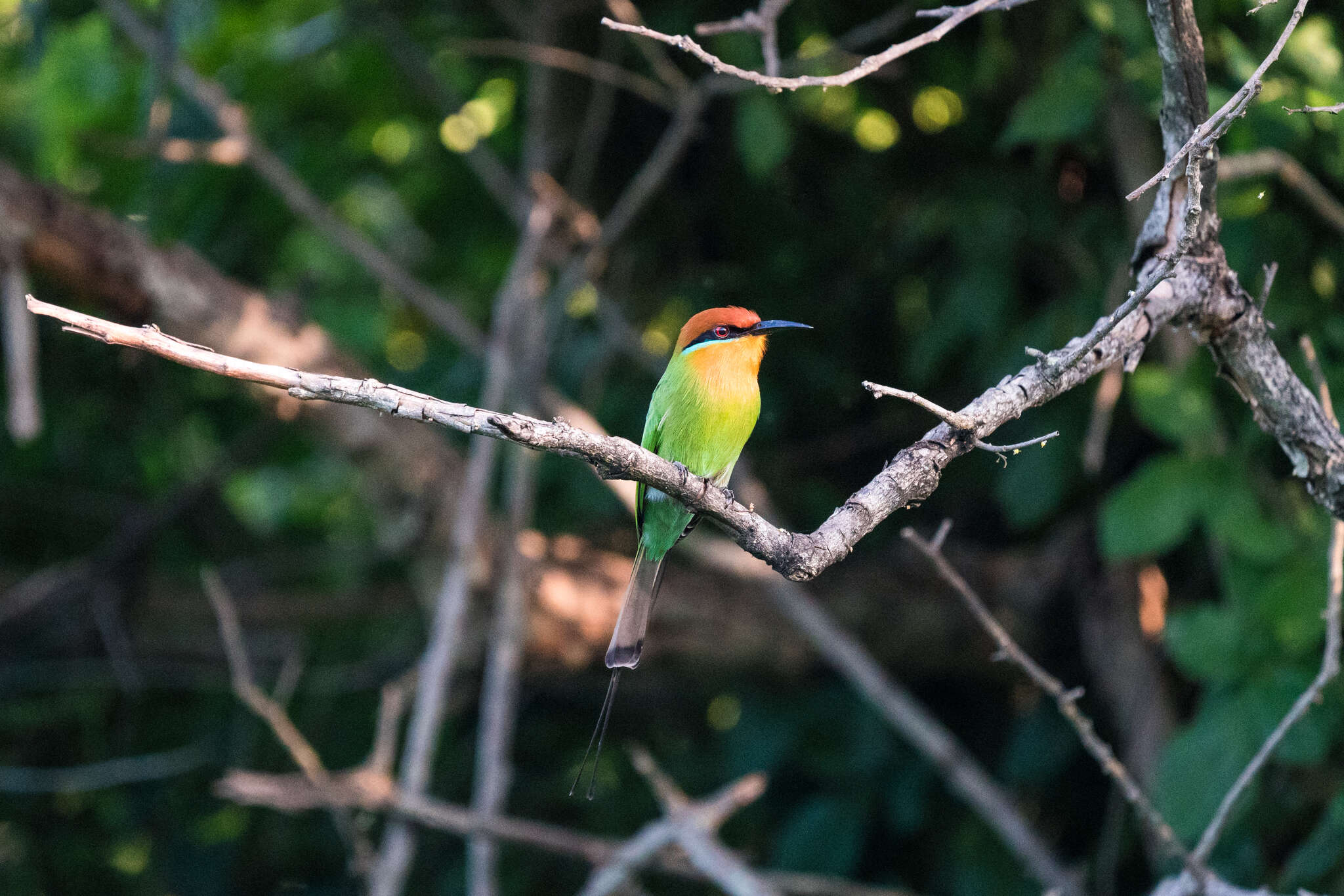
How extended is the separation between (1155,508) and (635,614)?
1385 millimetres

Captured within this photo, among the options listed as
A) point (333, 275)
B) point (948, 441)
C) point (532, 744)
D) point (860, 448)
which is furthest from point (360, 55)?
point (948, 441)

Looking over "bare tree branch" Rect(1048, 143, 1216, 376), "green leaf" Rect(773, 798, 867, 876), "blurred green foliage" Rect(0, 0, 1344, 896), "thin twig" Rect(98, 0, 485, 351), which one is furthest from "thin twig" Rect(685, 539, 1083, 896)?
"bare tree branch" Rect(1048, 143, 1216, 376)

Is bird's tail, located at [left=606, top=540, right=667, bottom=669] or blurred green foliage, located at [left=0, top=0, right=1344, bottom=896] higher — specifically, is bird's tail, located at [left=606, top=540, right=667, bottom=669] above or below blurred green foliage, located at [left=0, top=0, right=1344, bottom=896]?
below

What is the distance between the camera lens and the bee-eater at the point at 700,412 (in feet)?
8.48

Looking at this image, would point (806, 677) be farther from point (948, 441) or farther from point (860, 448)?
point (948, 441)

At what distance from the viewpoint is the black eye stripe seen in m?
2.69

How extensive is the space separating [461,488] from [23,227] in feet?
5.65

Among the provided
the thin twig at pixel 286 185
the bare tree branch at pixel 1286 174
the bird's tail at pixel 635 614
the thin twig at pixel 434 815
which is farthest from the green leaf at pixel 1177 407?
the thin twig at pixel 286 185

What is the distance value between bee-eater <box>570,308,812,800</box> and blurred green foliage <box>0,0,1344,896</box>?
2.54ft

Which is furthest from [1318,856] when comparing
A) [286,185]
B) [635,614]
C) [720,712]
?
[286,185]

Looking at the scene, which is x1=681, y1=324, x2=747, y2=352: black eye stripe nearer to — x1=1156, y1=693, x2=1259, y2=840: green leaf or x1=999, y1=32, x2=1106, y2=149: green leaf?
x1=999, y1=32, x2=1106, y2=149: green leaf

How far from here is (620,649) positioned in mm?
2271

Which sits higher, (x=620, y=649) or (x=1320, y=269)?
(x=1320, y=269)

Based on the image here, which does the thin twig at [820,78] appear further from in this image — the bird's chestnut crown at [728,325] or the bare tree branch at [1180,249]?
the bird's chestnut crown at [728,325]
